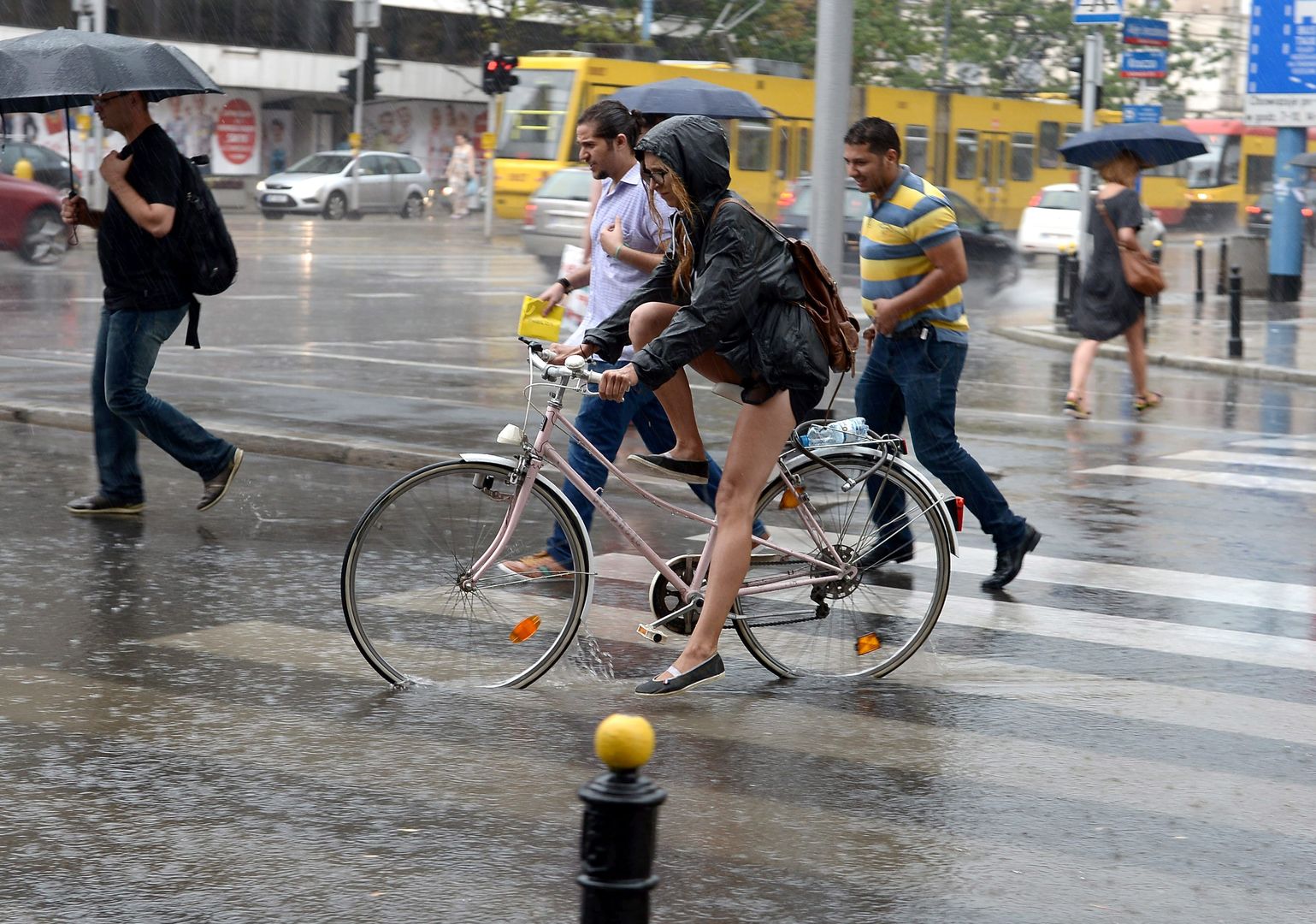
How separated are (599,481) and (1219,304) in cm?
2144

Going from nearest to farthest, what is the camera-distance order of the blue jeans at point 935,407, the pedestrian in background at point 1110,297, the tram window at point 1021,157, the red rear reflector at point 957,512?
the red rear reflector at point 957,512
the blue jeans at point 935,407
the pedestrian in background at point 1110,297
the tram window at point 1021,157

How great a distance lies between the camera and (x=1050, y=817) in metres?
4.68

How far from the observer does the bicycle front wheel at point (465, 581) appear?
562cm

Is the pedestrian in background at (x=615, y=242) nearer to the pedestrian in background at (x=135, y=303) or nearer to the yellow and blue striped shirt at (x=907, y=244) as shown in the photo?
the yellow and blue striped shirt at (x=907, y=244)

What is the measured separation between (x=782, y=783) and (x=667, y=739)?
49cm

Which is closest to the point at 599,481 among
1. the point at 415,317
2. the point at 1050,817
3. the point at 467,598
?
the point at 467,598

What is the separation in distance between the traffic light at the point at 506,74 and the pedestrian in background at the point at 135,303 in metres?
26.5

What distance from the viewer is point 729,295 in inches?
216

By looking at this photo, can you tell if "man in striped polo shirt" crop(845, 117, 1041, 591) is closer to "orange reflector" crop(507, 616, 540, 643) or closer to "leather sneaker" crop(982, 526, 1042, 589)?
"leather sneaker" crop(982, 526, 1042, 589)

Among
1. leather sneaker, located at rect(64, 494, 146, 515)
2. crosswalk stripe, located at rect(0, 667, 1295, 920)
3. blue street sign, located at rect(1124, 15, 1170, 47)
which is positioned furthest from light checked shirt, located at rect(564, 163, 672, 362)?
blue street sign, located at rect(1124, 15, 1170, 47)

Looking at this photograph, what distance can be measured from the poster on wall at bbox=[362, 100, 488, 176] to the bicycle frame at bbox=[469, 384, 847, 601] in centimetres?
5060

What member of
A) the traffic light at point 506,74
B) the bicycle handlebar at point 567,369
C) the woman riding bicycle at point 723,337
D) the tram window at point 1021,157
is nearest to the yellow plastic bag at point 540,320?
the woman riding bicycle at point 723,337

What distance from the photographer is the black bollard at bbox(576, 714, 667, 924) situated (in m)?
2.75

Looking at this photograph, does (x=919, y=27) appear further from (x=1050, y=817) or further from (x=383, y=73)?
(x=1050, y=817)
